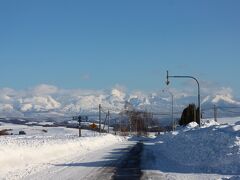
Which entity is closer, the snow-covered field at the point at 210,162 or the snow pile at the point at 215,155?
the snow-covered field at the point at 210,162

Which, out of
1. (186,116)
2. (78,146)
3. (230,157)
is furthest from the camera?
(186,116)

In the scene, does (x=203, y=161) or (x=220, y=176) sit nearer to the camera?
(x=220, y=176)

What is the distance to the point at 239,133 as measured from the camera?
1020 inches

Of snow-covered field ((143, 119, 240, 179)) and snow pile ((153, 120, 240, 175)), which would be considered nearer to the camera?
snow-covered field ((143, 119, 240, 179))

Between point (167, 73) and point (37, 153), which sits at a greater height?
point (167, 73)

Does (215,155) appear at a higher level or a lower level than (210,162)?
higher

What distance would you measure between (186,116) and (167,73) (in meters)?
75.4

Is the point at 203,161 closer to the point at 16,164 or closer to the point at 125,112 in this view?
the point at 16,164

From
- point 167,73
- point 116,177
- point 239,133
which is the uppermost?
point 167,73

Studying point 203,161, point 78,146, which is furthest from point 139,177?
point 78,146

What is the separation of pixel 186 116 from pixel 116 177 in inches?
4120

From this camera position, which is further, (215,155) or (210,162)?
(215,155)

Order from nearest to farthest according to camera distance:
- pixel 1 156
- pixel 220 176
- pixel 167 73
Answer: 1. pixel 220 176
2. pixel 1 156
3. pixel 167 73

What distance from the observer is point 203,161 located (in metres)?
25.0
